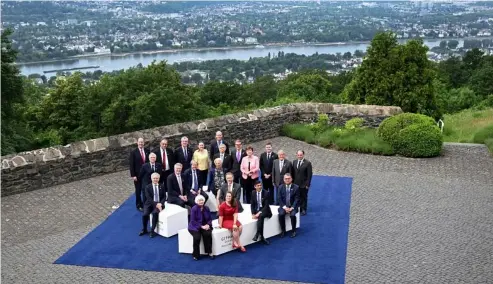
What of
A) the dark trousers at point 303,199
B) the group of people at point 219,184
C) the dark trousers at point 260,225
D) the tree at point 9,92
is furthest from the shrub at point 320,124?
the tree at point 9,92

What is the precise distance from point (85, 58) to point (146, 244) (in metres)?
89.3

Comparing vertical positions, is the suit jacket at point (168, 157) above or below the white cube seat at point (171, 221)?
above

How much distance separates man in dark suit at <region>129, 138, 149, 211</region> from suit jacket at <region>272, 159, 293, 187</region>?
2.78 m

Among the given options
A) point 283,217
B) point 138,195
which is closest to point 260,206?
point 283,217

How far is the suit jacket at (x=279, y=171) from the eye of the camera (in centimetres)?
1230

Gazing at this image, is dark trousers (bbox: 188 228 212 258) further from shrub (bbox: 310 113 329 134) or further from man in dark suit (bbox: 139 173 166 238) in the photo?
shrub (bbox: 310 113 329 134)

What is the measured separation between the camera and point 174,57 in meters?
109

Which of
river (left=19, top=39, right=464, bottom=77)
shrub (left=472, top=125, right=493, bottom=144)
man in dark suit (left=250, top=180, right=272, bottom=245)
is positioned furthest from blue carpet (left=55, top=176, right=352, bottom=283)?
river (left=19, top=39, right=464, bottom=77)

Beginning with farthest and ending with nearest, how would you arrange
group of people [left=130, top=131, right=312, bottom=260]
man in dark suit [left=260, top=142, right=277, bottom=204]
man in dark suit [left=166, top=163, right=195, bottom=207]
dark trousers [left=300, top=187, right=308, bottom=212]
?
1. man in dark suit [left=260, top=142, right=277, bottom=204]
2. dark trousers [left=300, top=187, right=308, bottom=212]
3. man in dark suit [left=166, top=163, right=195, bottom=207]
4. group of people [left=130, top=131, right=312, bottom=260]

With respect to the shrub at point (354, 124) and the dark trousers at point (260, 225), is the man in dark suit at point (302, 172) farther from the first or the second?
the shrub at point (354, 124)

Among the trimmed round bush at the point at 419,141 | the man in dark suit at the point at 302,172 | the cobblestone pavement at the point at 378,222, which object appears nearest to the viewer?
the cobblestone pavement at the point at 378,222

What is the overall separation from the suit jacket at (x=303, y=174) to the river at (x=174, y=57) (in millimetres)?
65270

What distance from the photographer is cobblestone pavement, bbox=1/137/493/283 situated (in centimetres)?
982

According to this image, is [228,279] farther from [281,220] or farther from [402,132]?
[402,132]
